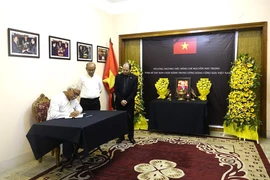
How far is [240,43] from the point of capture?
4582 mm

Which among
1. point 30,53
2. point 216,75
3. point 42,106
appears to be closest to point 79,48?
point 30,53

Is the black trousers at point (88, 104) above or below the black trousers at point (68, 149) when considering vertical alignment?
above

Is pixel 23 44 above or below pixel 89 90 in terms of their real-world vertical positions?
above

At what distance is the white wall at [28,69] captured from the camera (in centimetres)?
307

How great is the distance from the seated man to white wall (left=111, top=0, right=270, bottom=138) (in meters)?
2.70

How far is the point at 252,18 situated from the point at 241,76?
1181mm

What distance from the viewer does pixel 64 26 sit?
13.1 feet

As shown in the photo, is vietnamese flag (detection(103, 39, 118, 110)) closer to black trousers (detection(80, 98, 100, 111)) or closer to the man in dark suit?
the man in dark suit

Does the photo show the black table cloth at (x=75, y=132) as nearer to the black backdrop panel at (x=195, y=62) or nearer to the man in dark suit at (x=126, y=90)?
the man in dark suit at (x=126, y=90)

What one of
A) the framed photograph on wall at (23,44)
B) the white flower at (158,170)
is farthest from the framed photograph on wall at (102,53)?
the white flower at (158,170)

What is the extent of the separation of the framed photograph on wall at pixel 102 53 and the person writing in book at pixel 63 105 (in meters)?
1.96

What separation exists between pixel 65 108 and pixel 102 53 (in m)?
2.27

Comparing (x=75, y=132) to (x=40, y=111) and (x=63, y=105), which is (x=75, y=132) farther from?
(x=40, y=111)

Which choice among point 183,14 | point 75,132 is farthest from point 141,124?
point 75,132
